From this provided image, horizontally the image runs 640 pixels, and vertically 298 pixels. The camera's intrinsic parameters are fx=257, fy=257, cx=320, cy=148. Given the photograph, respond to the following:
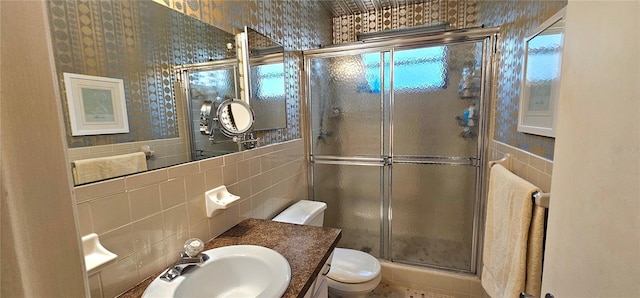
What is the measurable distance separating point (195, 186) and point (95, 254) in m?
0.39

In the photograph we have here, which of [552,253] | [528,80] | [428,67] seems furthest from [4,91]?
[428,67]

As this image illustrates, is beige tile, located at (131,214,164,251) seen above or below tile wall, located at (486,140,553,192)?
below

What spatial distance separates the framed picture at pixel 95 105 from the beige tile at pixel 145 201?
0.21 metres

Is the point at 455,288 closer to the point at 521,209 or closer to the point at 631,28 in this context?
the point at 521,209

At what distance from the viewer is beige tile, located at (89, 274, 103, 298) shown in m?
0.73

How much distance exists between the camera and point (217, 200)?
1132 millimetres

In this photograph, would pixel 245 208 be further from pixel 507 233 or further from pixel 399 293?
pixel 399 293

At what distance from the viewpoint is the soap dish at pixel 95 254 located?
0.68 m

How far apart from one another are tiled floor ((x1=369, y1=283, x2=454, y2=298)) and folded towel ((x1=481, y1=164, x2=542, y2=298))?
845mm

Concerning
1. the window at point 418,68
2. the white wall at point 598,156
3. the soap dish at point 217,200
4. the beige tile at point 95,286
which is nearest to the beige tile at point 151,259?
the beige tile at point 95,286

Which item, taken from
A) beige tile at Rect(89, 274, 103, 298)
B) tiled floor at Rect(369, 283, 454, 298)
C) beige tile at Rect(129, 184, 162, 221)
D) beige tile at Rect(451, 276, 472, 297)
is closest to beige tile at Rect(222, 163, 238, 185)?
beige tile at Rect(129, 184, 162, 221)

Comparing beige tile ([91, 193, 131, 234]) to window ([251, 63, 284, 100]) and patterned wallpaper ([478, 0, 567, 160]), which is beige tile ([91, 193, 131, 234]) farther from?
patterned wallpaper ([478, 0, 567, 160])

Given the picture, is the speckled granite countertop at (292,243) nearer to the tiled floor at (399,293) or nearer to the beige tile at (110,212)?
the beige tile at (110,212)

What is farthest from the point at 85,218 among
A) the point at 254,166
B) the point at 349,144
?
the point at 349,144
